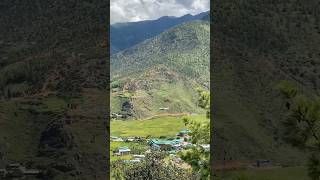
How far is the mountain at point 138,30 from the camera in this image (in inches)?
6407

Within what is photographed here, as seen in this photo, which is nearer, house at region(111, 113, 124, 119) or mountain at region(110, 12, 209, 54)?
house at region(111, 113, 124, 119)

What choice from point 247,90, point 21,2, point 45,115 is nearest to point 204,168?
point 247,90

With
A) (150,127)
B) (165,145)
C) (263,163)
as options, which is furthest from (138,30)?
(263,163)

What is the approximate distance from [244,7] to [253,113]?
7.02 feet

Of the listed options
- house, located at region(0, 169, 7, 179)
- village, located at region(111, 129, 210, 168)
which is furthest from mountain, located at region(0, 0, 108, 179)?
village, located at region(111, 129, 210, 168)

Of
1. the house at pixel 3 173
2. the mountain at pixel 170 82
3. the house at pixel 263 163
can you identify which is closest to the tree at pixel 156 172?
the house at pixel 263 163

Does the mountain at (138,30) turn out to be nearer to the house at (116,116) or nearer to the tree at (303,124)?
the house at (116,116)

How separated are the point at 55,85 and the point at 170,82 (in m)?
47.2

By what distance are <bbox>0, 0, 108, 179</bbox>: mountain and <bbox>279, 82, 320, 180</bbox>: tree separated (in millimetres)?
5404

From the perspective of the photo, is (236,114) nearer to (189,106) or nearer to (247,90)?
(247,90)

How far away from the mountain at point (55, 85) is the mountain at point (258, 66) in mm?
2236

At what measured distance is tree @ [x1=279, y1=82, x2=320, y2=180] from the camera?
3053 millimetres

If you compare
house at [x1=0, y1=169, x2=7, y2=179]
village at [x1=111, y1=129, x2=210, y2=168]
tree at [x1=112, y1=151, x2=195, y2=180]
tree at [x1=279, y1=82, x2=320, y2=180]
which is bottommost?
village at [x1=111, y1=129, x2=210, y2=168]

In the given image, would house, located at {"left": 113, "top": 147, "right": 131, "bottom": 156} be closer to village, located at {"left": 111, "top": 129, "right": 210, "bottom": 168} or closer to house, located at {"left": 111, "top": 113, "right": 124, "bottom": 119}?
village, located at {"left": 111, "top": 129, "right": 210, "bottom": 168}
